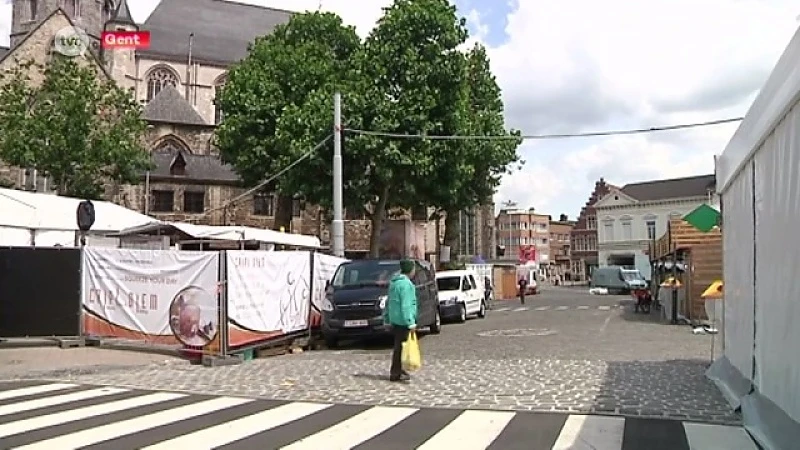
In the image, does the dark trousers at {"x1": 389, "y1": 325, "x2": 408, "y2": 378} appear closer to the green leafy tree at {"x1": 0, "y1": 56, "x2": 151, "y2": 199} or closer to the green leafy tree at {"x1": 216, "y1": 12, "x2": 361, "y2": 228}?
the green leafy tree at {"x1": 216, "y1": 12, "x2": 361, "y2": 228}

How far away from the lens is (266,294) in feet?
48.4

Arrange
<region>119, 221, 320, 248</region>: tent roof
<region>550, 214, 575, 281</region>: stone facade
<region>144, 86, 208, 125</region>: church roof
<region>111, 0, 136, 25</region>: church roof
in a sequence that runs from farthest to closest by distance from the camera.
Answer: <region>550, 214, 575, 281</region>: stone facade, <region>111, 0, 136, 25</region>: church roof, <region>144, 86, 208, 125</region>: church roof, <region>119, 221, 320, 248</region>: tent roof

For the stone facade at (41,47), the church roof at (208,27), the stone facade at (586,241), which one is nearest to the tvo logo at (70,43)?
the stone facade at (41,47)

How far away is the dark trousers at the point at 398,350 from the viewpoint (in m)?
10.6

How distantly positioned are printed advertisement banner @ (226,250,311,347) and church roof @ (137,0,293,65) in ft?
178

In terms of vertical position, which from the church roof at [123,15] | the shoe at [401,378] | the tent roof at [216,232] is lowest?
the shoe at [401,378]

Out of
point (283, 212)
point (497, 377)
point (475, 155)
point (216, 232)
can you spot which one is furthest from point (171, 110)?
point (497, 377)

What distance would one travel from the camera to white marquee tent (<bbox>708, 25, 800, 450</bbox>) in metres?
5.67

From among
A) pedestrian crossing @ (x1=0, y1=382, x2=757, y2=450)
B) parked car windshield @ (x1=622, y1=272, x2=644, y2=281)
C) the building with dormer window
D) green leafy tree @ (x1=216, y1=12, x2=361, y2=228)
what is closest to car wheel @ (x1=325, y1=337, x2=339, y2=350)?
pedestrian crossing @ (x1=0, y1=382, x2=757, y2=450)

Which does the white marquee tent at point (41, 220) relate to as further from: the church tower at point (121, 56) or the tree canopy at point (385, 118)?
the church tower at point (121, 56)

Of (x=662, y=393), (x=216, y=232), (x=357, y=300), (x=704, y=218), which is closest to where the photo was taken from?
(x=662, y=393)

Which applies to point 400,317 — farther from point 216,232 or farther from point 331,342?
point 216,232

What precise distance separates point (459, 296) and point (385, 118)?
24.6 feet

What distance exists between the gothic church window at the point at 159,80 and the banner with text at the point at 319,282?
51562 mm
